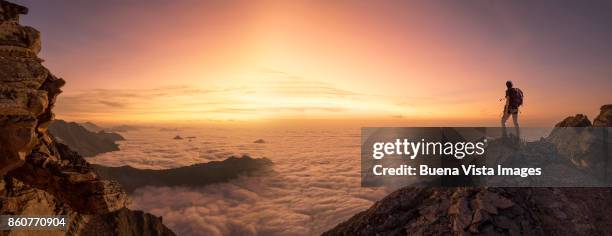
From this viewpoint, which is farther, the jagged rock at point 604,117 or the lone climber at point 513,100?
the jagged rock at point 604,117

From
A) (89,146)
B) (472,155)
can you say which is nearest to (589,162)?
(472,155)

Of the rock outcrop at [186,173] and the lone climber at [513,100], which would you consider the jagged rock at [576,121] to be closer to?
the lone climber at [513,100]

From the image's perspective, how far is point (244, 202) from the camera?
110m

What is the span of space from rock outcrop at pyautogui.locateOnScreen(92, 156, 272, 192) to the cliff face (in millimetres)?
99318

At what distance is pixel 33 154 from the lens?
12.7m

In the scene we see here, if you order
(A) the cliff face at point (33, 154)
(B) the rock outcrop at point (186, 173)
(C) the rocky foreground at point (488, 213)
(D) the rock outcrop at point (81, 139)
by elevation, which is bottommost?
(B) the rock outcrop at point (186, 173)

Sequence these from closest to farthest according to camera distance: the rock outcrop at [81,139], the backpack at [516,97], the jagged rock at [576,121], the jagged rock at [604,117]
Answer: the backpack at [516,97]
the jagged rock at [576,121]
the jagged rock at [604,117]
the rock outcrop at [81,139]

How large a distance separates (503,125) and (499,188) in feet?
15.3

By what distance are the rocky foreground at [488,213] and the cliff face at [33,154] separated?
36.7 ft

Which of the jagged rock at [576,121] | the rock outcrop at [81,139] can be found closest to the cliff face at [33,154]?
the jagged rock at [576,121]

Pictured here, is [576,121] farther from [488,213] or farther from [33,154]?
[33,154]

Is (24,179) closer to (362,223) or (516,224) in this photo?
(362,223)

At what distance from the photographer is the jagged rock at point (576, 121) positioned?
71.4 feet

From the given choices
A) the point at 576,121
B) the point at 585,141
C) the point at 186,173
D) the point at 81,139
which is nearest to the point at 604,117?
the point at 576,121
